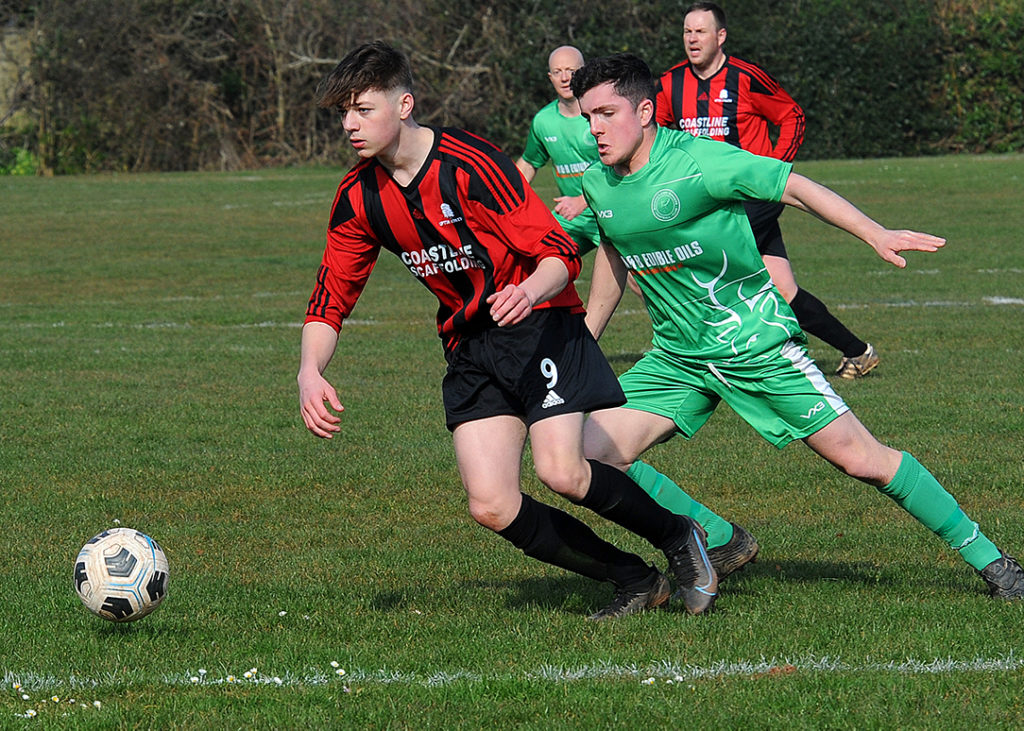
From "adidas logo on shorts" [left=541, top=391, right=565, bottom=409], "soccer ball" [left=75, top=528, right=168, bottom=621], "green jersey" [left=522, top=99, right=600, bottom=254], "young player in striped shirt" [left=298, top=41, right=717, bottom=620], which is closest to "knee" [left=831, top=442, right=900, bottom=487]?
"young player in striped shirt" [left=298, top=41, right=717, bottom=620]

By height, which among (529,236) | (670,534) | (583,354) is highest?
(529,236)

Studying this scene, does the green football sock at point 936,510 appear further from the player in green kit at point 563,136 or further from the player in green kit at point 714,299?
the player in green kit at point 563,136

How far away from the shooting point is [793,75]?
32188mm

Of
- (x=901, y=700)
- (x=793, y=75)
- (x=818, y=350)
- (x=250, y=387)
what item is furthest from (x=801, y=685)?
(x=793, y=75)

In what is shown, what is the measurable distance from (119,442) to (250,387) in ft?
6.36

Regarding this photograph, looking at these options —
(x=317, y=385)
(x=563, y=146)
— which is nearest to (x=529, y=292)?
(x=317, y=385)

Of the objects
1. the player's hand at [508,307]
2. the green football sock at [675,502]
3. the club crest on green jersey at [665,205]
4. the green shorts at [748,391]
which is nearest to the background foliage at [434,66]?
the green football sock at [675,502]

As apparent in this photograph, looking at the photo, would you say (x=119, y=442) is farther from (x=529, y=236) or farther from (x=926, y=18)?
(x=926, y=18)

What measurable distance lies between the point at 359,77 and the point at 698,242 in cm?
135

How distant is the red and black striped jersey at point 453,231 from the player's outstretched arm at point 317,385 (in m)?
0.07

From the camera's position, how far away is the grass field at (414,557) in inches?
169

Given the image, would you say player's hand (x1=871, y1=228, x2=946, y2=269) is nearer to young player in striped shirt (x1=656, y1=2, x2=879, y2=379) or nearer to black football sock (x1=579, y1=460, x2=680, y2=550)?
black football sock (x1=579, y1=460, x2=680, y2=550)

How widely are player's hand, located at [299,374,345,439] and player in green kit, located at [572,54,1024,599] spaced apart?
106cm

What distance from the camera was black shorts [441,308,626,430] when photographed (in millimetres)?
5078
